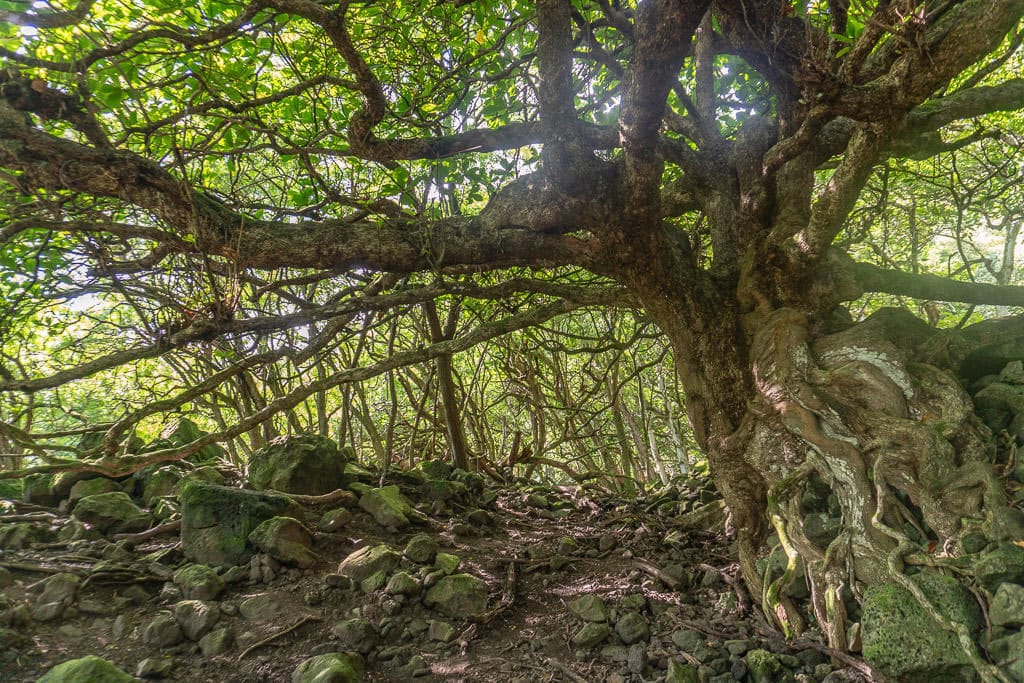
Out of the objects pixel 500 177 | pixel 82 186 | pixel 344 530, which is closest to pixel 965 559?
pixel 344 530

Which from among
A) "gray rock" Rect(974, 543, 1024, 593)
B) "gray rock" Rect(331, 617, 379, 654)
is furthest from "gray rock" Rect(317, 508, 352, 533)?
"gray rock" Rect(974, 543, 1024, 593)

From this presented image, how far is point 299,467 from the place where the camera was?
13.8ft

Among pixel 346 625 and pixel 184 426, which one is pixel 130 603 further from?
pixel 184 426

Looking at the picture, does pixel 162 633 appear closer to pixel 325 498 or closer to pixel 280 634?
pixel 280 634

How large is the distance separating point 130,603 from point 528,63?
471cm

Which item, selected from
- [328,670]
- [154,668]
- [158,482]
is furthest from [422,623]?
[158,482]

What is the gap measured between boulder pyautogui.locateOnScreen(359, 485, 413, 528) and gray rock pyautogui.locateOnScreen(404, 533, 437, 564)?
51 cm

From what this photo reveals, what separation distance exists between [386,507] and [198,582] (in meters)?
1.43

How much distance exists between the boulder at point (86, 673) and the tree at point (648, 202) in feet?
3.02

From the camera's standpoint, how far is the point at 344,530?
3.94 m

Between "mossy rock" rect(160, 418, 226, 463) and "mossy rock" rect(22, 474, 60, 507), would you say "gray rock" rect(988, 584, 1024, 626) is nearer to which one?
"mossy rock" rect(160, 418, 226, 463)

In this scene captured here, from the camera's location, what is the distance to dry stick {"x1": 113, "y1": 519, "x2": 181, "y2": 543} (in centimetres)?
346

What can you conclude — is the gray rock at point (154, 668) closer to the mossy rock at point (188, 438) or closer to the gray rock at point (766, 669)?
the mossy rock at point (188, 438)

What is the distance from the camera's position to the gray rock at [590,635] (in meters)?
3.00
